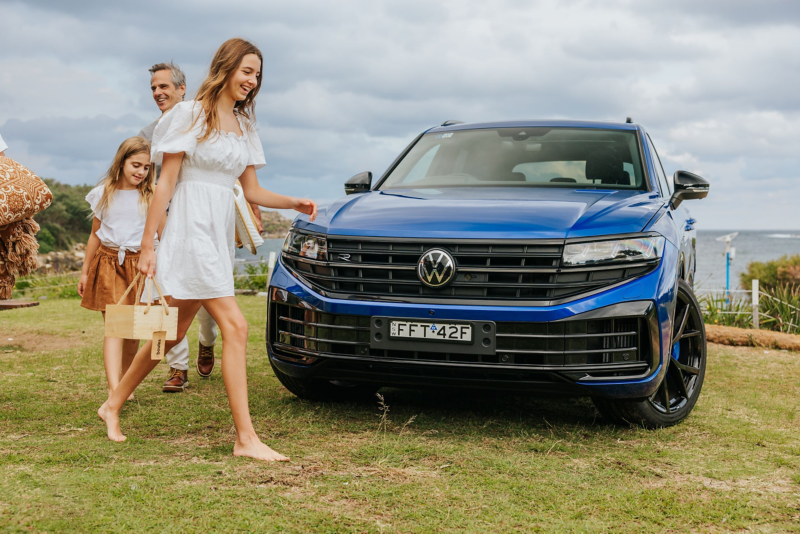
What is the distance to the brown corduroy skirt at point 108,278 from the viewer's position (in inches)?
183

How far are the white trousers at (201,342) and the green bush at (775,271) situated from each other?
4275 cm

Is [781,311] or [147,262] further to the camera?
[781,311]

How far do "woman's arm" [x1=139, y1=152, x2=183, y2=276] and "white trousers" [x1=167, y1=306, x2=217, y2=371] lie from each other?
147 centimetres

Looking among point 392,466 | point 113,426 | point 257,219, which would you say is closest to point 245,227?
point 257,219

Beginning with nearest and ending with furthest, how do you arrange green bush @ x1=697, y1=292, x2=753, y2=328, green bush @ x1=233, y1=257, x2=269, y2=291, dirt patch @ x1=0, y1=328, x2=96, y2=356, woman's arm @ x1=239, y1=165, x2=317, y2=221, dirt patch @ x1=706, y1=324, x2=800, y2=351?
woman's arm @ x1=239, y1=165, x2=317, y2=221
dirt patch @ x1=0, y1=328, x2=96, y2=356
dirt patch @ x1=706, y1=324, x2=800, y2=351
green bush @ x1=697, y1=292, x2=753, y2=328
green bush @ x1=233, y1=257, x2=269, y2=291

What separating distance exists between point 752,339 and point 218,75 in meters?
7.06

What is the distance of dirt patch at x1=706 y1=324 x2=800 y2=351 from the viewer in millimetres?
8594

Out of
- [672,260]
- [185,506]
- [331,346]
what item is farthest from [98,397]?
[672,260]

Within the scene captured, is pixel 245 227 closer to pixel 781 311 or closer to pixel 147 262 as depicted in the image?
pixel 147 262

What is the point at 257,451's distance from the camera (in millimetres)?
3525

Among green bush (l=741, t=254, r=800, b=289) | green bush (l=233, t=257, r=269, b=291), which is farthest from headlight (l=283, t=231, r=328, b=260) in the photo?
green bush (l=741, t=254, r=800, b=289)

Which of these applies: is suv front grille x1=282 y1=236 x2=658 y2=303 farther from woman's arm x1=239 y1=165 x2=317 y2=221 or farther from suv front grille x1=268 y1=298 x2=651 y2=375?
woman's arm x1=239 y1=165 x2=317 y2=221

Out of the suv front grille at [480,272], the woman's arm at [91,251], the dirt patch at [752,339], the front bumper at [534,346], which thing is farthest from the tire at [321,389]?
the dirt patch at [752,339]

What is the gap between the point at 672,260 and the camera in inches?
156
